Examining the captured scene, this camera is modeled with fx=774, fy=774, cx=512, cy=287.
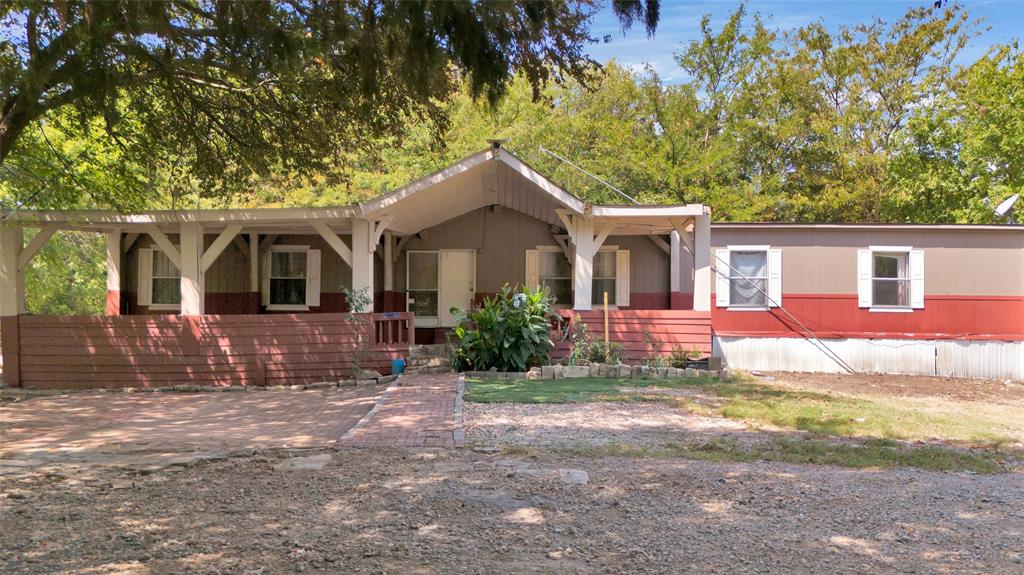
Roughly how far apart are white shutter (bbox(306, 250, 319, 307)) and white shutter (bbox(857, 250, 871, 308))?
37.9 feet

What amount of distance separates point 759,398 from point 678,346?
3.29 meters

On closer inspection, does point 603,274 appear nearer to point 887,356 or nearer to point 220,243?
point 887,356

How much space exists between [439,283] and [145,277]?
6.21 metres

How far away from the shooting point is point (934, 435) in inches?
326

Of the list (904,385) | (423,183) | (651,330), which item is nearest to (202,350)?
(423,183)

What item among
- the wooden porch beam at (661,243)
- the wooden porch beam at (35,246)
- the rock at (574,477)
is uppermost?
the wooden porch beam at (661,243)

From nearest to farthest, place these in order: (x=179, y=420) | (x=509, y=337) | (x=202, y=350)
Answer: (x=179, y=420) → (x=509, y=337) → (x=202, y=350)

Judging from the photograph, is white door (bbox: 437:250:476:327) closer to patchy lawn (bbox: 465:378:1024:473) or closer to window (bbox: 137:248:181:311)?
patchy lawn (bbox: 465:378:1024:473)

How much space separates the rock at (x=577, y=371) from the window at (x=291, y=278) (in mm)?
6355

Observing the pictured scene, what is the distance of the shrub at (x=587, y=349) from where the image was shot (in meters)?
13.5

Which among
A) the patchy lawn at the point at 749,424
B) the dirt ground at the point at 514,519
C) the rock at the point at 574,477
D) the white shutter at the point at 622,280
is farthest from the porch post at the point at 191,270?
the rock at the point at 574,477

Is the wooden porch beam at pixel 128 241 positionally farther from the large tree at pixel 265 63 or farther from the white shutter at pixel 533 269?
the white shutter at pixel 533 269

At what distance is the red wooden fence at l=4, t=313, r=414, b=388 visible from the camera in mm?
13445

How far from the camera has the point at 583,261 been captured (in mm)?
14234
